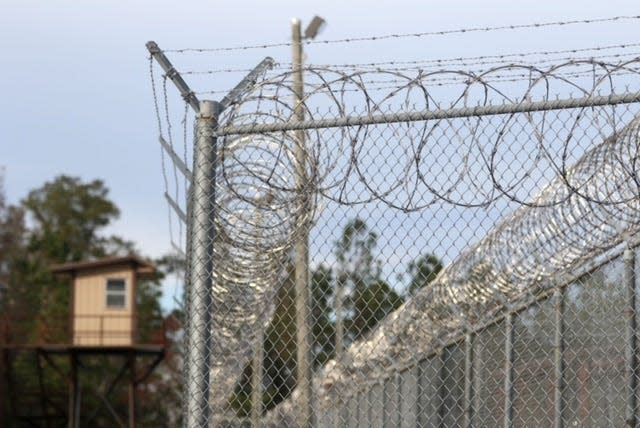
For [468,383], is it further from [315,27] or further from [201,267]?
[315,27]

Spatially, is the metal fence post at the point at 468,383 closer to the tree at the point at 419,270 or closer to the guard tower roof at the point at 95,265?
the tree at the point at 419,270

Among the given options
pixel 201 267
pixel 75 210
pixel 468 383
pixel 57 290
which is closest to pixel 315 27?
pixel 468 383

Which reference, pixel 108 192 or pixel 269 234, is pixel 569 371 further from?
pixel 108 192

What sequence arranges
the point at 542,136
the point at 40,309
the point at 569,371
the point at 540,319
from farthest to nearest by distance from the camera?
1. the point at 40,309
2. the point at 540,319
3. the point at 569,371
4. the point at 542,136

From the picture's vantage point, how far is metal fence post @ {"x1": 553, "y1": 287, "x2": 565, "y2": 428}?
22.8 ft

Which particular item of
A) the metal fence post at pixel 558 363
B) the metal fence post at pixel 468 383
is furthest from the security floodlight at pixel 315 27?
the metal fence post at pixel 558 363

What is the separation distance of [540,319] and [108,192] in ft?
174

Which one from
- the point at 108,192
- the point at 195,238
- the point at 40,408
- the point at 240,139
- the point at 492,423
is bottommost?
the point at 492,423

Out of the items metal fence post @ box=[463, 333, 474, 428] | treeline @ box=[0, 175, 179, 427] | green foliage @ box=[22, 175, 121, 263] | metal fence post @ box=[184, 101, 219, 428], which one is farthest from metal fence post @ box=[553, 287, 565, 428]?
green foliage @ box=[22, 175, 121, 263]

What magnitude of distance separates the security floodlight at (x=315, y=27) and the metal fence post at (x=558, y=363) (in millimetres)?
9345

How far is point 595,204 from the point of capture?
6.22 m

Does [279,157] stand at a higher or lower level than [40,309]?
lower

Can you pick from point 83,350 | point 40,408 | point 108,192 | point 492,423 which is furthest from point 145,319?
point 492,423

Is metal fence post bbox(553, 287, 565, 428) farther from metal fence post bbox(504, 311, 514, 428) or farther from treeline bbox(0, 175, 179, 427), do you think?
treeline bbox(0, 175, 179, 427)
